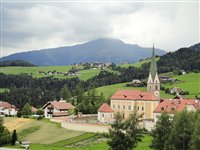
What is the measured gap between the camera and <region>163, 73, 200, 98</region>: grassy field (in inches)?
5669

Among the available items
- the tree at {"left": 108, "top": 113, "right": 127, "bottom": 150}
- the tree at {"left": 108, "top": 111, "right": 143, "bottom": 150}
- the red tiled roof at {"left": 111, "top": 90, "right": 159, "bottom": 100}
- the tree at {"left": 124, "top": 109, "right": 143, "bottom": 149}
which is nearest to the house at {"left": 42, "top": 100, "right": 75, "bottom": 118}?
the red tiled roof at {"left": 111, "top": 90, "right": 159, "bottom": 100}

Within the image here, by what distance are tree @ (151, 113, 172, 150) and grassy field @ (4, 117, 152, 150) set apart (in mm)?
8150

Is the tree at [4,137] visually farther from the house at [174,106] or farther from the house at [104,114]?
the house at [174,106]

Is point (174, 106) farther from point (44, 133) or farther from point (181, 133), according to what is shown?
point (181, 133)

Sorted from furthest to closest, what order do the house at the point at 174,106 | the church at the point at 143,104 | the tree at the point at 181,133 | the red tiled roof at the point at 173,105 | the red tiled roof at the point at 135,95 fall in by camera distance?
the red tiled roof at the point at 135,95 → the church at the point at 143,104 → the red tiled roof at the point at 173,105 → the house at the point at 174,106 → the tree at the point at 181,133

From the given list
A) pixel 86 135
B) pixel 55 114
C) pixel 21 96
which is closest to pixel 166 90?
pixel 55 114

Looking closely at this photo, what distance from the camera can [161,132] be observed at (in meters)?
54.1

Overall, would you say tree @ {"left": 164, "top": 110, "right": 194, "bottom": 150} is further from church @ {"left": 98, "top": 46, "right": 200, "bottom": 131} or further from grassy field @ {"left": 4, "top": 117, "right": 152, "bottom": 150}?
church @ {"left": 98, "top": 46, "right": 200, "bottom": 131}

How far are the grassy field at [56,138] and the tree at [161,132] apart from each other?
26.7ft

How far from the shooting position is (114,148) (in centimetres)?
5094

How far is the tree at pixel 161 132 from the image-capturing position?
53.8 meters

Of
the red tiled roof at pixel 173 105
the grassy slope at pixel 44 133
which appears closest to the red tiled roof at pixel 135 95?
the red tiled roof at pixel 173 105

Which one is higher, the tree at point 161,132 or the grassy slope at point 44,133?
the tree at point 161,132

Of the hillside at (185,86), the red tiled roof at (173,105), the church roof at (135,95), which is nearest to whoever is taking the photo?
the red tiled roof at (173,105)
